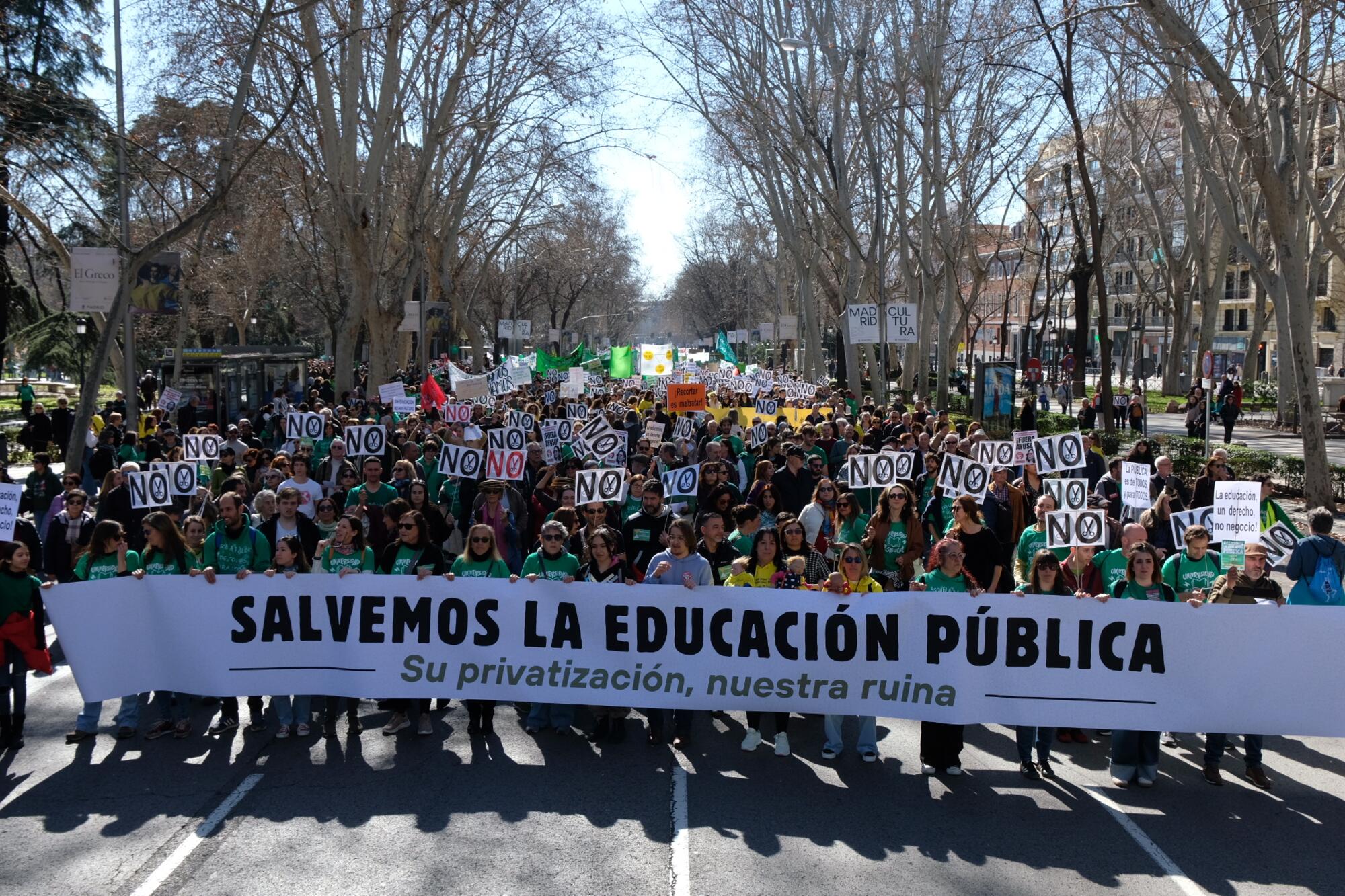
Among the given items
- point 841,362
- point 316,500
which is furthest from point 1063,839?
point 841,362

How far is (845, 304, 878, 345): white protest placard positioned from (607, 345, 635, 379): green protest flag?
34.9ft

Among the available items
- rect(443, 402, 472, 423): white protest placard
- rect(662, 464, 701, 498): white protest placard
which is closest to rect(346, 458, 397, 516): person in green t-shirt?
rect(662, 464, 701, 498): white protest placard

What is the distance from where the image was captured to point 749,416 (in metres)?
23.0

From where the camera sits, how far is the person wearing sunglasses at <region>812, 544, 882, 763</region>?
24.2 feet

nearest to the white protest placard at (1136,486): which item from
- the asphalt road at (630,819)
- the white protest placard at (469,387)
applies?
the asphalt road at (630,819)

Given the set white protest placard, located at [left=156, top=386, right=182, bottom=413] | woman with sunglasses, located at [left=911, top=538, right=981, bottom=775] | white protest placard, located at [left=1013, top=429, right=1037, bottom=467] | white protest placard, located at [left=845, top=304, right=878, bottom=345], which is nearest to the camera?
woman with sunglasses, located at [left=911, top=538, right=981, bottom=775]

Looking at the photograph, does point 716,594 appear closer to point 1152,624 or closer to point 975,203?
point 1152,624

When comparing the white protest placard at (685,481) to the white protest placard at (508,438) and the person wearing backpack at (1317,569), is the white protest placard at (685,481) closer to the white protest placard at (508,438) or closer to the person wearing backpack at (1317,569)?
the white protest placard at (508,438)

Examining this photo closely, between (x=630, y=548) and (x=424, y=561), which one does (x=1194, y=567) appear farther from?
(x=424, y=561)

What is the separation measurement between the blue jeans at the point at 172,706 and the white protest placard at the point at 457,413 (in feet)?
33.5

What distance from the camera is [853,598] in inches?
291

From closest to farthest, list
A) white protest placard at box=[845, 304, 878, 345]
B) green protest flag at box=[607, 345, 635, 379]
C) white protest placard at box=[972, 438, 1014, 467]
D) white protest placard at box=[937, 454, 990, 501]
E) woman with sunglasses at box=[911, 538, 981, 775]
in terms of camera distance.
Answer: woman with sunglasses at box=[911, 538, 981, 775] < white protest placard at box=[937, 454, 990, 501] < white protest placard at box=[972, 438, 1014, 467] < white protest placard at box=[845, 304, 878, 345] < green protest flag at box=[607, 345, 635, 379]

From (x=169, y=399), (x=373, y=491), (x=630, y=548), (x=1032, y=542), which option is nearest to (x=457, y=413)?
(x=169, y=399)

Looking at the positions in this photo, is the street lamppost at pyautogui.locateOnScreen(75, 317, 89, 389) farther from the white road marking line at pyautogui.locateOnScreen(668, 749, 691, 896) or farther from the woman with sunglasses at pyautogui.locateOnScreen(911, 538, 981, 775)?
the woman with sunglasses at pyautogui.locateOnScreen(911, 538, 981, 775)
